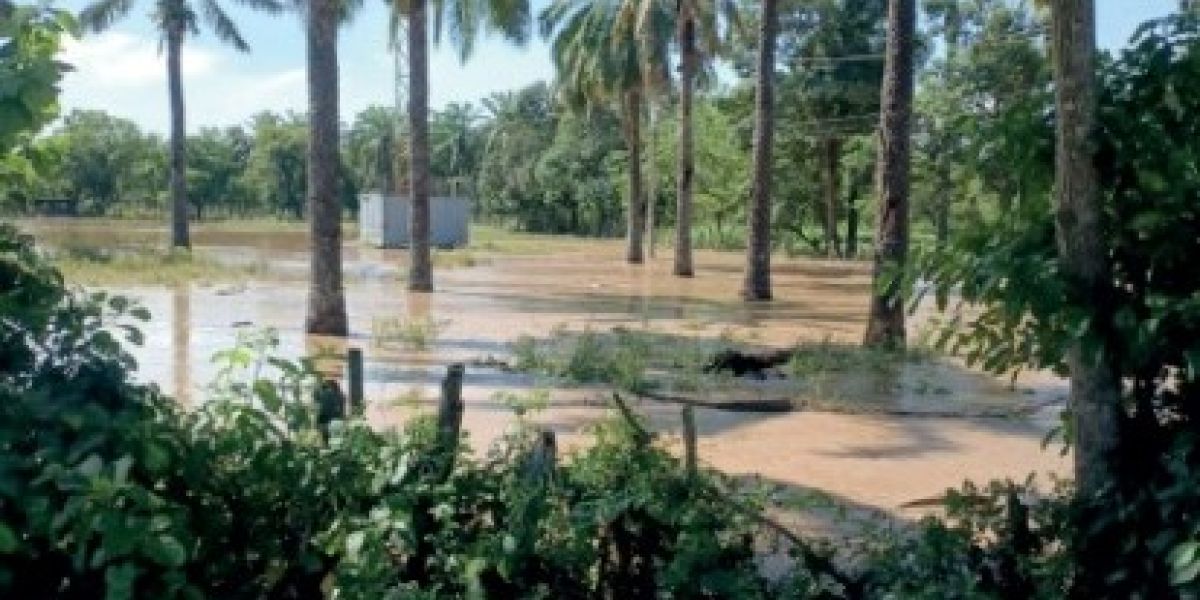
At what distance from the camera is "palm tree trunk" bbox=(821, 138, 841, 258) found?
171 ft

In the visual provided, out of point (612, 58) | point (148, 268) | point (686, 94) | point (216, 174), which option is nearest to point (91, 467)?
point (148, 268)

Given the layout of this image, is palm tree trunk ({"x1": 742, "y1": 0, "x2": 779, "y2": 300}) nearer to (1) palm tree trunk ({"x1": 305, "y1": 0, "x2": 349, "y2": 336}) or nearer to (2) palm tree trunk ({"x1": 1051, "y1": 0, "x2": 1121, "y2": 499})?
(1) palm tree trunk ({"x1": 305, "y1": 0, "x2": 349, "y2": 336})

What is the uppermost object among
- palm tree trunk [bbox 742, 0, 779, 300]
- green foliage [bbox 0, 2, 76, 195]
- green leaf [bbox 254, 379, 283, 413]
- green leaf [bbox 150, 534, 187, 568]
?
palm tree trunk [bbox 742, 0, 779, 300]

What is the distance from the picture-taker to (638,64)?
39.5 metres

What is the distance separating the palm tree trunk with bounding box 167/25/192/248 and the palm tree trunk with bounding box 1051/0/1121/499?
3716 cm

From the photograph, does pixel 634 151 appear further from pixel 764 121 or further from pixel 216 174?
pixel 216 174

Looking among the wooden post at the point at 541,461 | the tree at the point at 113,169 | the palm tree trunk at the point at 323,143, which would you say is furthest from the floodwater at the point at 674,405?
the tree at the point at 113,169

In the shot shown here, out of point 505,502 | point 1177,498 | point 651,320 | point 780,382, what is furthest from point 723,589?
point 651,320

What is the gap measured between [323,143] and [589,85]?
23802 mm

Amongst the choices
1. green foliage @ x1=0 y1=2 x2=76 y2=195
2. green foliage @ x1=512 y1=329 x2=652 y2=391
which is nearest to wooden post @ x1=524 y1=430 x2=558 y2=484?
green foliage @ x1=0 y1=2 x2=76 y2=195

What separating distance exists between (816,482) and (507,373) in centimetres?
641

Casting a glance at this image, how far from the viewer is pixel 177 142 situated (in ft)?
127

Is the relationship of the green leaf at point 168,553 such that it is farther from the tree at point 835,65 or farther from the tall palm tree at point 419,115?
the tree at point 835,65

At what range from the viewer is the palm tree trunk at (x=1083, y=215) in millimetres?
4023
